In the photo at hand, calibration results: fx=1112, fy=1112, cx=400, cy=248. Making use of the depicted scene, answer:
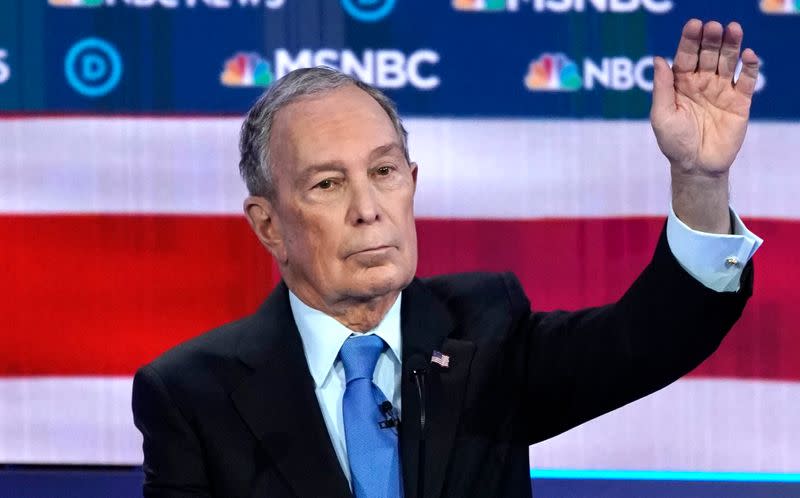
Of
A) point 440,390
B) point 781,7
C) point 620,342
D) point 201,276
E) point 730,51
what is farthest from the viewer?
point 201,276

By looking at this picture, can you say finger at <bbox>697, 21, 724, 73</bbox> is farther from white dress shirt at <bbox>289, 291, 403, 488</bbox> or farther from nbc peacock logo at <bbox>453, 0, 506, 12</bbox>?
nbc peacock logo at <bbox>453, 0, 506, 12</bbox>

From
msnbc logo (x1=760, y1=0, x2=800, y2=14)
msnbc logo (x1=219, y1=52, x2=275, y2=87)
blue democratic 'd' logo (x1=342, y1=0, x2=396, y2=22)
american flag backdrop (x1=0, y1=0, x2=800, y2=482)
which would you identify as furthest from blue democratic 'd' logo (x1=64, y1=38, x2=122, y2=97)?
msnbc logo (x1=760, y1=0, x2=800, y2=14)

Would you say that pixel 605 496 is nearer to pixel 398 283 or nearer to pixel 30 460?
pixel 398 283

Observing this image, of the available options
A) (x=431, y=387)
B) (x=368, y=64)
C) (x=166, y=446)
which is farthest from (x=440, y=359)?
(x=368, y=64)

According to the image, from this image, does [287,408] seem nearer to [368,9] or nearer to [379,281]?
[379,281]

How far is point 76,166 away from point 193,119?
0.92 ft

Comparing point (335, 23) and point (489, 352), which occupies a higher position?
point (335, 23)

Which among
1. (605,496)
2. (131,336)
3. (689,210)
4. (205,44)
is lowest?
(605,496)

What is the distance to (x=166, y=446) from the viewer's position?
154 centimetres

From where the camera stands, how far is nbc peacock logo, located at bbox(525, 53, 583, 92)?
2.25 metres

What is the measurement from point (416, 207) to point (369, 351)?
799 mm

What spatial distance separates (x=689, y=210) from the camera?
52.9 inches

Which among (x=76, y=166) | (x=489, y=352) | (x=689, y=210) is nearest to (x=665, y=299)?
(x=689, y=210)

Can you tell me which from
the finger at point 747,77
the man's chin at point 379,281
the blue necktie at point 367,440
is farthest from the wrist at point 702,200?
the blue necktie at point 367,440
